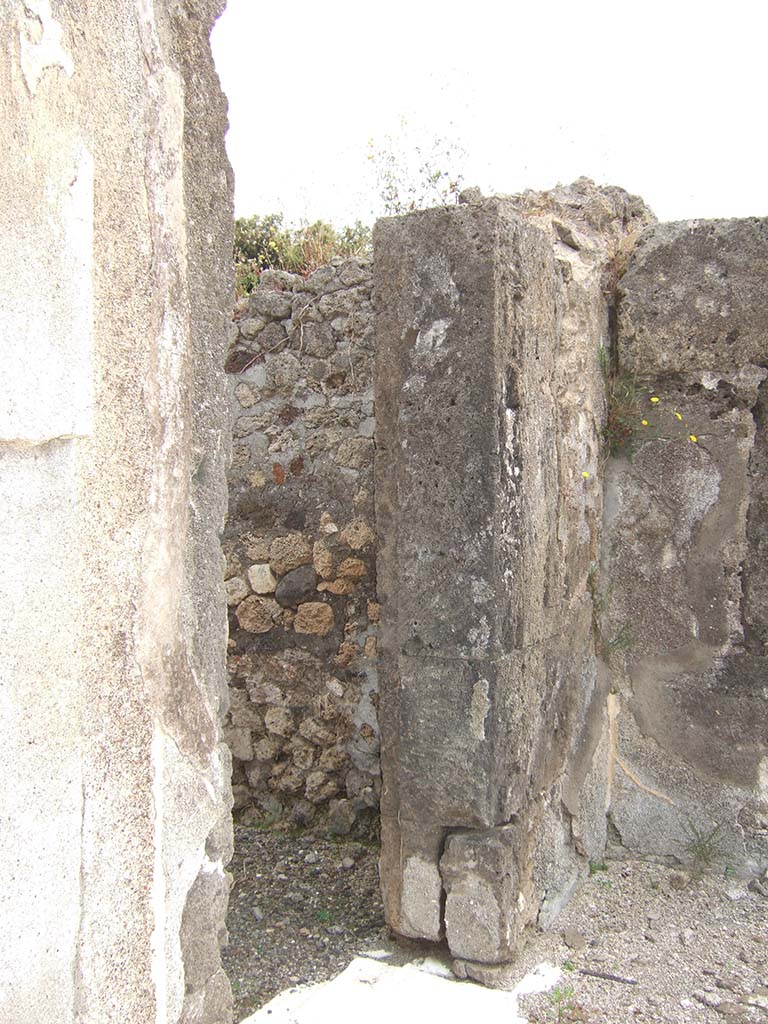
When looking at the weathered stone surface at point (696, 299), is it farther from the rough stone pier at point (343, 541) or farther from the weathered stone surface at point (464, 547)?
the weathered stone surface at point (464, 547)

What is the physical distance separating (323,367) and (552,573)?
153cm

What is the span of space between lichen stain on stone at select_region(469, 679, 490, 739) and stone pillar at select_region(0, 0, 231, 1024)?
123 centimetres

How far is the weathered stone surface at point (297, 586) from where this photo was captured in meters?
4.26

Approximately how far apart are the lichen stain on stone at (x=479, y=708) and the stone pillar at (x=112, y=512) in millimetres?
1233

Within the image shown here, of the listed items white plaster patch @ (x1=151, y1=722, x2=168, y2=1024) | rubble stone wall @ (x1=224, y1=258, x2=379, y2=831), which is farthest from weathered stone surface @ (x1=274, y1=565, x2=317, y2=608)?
white plaster patch @ (x1=151, y1=722, x2=168, y2=1024)

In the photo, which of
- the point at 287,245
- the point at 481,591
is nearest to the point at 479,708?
the point at 481,591

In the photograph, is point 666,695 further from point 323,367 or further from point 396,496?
point 323,367

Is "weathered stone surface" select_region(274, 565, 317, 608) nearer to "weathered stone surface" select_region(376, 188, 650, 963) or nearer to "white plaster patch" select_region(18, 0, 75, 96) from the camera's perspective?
"weathered stone surface" select_region(376, 188, 650, 963)

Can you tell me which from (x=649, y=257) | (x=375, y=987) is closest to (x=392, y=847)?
(x=375, y=987)

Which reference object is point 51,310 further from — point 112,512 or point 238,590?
point 238,590

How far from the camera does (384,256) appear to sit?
116 inches

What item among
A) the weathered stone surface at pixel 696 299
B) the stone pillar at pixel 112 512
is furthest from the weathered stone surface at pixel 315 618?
the stone pillar at pixel 112 512

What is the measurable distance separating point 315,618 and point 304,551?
0.29 m

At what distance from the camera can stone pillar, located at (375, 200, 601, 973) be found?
2.79 meters
